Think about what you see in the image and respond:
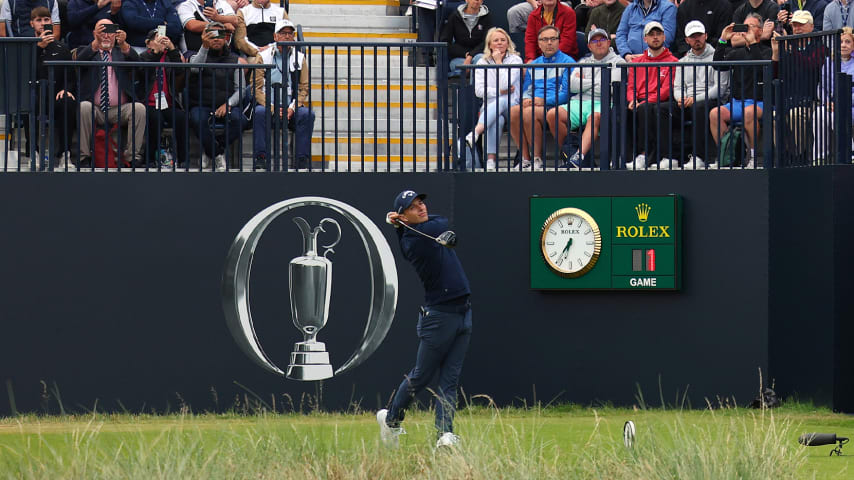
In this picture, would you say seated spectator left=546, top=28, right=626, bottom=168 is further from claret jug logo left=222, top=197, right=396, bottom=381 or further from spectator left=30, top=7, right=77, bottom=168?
spectator left=30, top=7, right=77, bottom=168

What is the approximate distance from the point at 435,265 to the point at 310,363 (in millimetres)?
3316

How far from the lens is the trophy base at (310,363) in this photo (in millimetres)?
14086

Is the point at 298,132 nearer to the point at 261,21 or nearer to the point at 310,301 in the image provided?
the point at 310,301

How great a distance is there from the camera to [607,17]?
17594mm

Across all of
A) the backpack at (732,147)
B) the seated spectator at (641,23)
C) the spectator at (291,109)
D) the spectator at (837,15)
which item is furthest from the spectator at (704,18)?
the spectator at (291,109)

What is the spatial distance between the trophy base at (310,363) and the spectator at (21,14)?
197 inches

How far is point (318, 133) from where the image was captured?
15320 mm

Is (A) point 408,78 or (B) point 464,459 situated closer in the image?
(B) point 464,459

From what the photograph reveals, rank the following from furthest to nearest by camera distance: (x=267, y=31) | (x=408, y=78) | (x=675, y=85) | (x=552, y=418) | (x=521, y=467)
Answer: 1. (x=267, y=31)
2. (x=408, y=78)
3. (x=675, y=85)
4. (x=552, y=418)
5. (x=521, y=467)

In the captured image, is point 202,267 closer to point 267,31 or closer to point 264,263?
point 264,263

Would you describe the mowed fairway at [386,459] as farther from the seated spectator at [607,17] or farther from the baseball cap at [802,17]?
the seated spectator at [607,17]

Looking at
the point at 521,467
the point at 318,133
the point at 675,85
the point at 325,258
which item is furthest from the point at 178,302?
the point at 521,467

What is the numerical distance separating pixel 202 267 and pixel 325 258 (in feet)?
3.71

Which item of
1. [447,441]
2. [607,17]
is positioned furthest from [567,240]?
[447,441]
